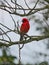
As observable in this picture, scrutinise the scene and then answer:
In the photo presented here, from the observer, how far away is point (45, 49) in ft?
23.7

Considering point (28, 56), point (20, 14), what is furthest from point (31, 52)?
point (20, 14)

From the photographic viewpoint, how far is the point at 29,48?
28.0ft

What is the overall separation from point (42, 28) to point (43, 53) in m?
1.07

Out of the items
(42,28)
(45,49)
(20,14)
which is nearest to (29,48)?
(45,49)

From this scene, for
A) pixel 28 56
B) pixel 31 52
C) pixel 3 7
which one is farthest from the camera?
pixel 28 56

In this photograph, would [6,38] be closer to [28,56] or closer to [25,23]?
[25,23]

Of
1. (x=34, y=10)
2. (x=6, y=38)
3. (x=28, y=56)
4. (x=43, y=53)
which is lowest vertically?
(x=28, y=56)

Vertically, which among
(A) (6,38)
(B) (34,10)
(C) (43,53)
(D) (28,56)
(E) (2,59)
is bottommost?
(D) (28,56)

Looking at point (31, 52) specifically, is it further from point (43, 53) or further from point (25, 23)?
point (25, 23)

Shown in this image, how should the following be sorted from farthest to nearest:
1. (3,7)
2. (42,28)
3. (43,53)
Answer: (43,53) < (42,28) < (3,7)

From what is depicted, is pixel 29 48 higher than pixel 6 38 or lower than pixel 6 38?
lower

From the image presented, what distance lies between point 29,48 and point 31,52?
703 millimetres

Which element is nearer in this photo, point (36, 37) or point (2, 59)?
point (36, 37)

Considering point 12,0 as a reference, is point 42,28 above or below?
below
